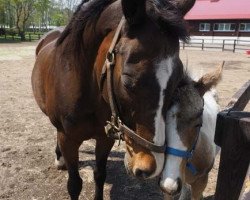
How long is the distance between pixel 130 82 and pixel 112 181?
241 cm

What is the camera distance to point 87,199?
144 inches

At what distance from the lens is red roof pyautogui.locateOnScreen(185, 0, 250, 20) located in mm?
34281

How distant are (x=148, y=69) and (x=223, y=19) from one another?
3608 centimetres

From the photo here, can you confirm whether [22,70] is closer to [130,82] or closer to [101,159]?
[101,159]

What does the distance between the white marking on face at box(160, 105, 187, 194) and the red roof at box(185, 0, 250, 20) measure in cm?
3316

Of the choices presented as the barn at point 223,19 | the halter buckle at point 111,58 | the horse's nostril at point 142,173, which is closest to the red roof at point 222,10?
the barn at point 223,19

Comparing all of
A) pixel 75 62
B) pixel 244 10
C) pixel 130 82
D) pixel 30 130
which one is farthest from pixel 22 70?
pixel 244 10

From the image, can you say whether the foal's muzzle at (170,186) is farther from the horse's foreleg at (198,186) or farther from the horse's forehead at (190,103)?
the horse's foreleg at (198,186)

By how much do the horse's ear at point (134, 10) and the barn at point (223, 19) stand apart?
33.8m

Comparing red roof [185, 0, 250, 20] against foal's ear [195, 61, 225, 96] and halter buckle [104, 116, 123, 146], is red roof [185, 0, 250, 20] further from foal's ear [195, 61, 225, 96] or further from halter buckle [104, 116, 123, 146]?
halter buckle [104, 116, 123, 146]

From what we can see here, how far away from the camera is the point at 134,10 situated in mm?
1896

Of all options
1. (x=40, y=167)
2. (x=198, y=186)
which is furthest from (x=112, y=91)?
(x=40, y=167)

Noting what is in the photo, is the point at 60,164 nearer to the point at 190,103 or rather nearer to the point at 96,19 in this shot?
the point at 96,19

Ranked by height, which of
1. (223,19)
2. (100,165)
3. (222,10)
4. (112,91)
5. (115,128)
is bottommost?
(100,165)
